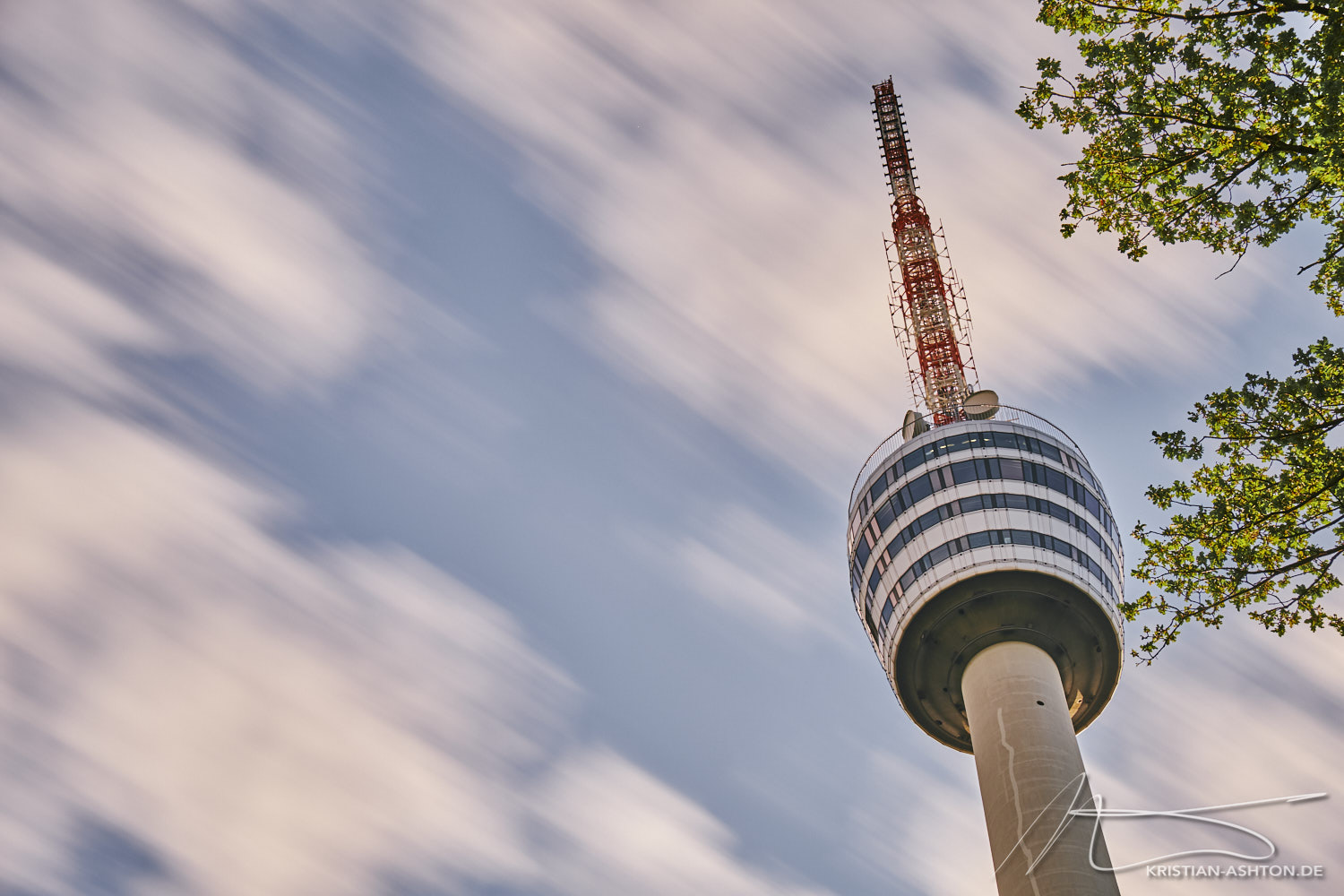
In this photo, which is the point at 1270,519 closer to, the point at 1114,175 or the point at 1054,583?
the point at 1114,175

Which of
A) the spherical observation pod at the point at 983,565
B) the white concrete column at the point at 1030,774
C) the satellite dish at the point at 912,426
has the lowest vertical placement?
the white concrete column at the point at 1030,774

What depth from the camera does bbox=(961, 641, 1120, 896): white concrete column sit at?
4778 cm

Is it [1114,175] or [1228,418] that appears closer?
[1228,418]

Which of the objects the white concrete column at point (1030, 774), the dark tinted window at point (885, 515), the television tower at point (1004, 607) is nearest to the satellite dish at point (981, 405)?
the television tower at point (1004, 607)

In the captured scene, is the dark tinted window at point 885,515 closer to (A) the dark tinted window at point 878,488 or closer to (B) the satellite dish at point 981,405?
(A) the dark tinted window at point 878,488

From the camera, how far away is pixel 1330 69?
19.8m

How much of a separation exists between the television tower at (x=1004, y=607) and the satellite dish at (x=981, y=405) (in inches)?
3.5

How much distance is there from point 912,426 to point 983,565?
43.2 feet

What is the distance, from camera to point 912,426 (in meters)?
68.1

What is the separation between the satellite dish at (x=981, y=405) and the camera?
2643 inches

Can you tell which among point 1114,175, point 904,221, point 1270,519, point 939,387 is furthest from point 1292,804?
point 904,221

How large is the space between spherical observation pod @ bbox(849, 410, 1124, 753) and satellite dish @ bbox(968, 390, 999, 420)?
472mm

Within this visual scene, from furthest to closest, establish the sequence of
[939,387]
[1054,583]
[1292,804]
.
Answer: [939,387], [1054,583], [1292,804]

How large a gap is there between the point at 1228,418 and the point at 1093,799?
35.3 meters
